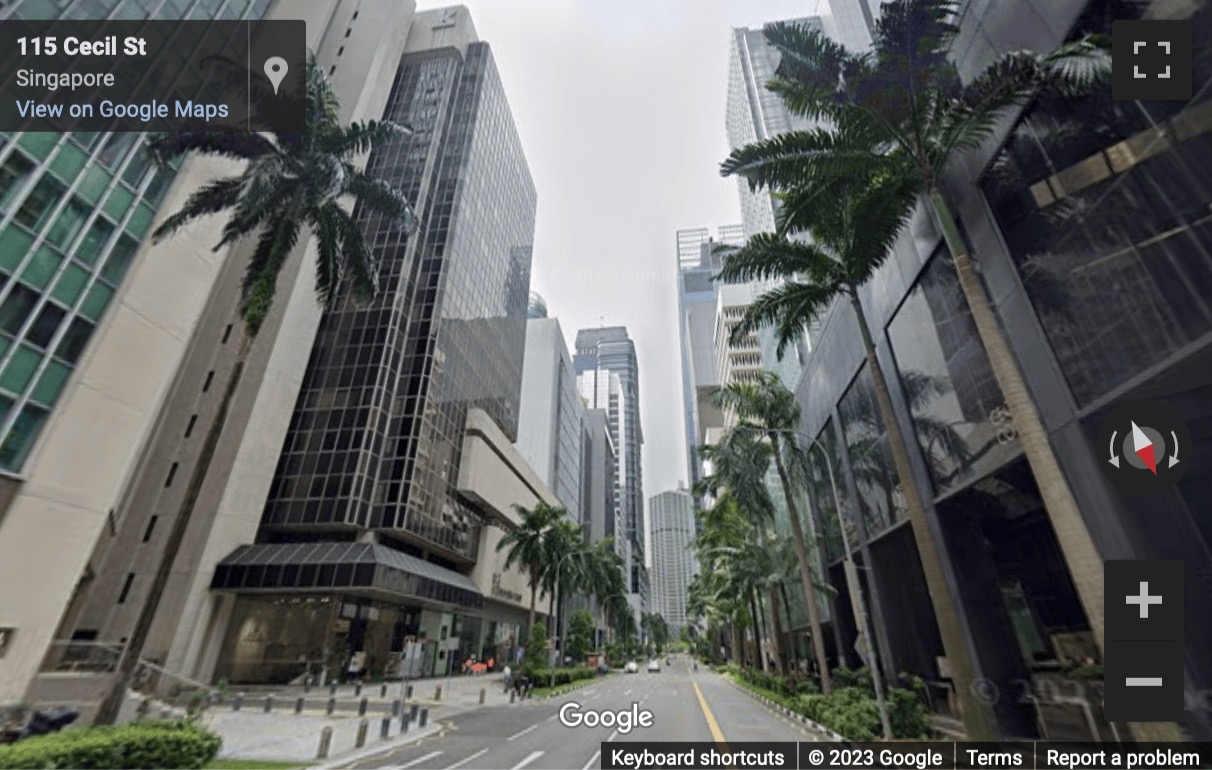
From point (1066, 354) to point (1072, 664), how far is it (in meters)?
9.77

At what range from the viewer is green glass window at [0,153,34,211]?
16.7m

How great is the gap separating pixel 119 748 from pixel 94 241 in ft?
64.2

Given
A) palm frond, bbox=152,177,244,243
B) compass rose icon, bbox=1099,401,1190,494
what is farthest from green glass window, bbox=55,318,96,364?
compass rose icon, bbox=1099,401,1190,494

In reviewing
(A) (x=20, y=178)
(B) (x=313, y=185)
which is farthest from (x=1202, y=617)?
(A) (x=20, y=178)

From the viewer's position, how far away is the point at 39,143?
702 inches

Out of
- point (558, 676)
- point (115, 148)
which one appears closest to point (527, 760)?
point (115, 148)

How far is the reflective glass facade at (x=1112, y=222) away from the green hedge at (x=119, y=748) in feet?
65.6

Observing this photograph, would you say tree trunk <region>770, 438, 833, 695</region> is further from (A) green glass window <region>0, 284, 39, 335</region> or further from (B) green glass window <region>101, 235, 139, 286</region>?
(A) green glass window <region>0, 284, 39, 335</region>

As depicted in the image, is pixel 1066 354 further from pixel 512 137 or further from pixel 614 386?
pixel 614 386

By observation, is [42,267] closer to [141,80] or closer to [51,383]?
[51,383]

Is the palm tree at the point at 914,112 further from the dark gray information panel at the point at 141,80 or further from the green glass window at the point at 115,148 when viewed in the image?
the green glass window at the point at 115,148

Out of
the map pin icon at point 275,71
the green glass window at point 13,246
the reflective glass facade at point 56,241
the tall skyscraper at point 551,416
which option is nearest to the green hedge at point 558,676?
the reflective glass facade at point 56,241

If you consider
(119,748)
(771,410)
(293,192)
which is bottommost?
(119,748)

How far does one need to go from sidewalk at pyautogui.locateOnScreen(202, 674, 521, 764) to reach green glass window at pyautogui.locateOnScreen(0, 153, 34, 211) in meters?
18.4
